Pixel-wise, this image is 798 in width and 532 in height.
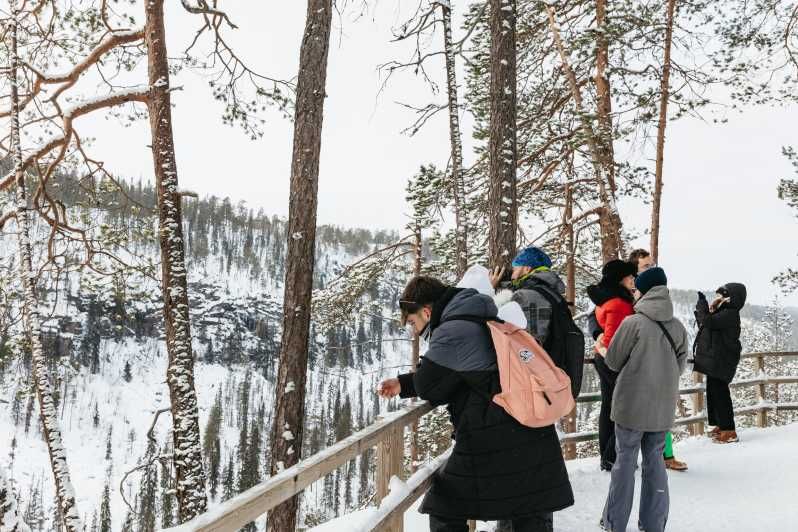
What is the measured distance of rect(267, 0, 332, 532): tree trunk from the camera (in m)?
4.86

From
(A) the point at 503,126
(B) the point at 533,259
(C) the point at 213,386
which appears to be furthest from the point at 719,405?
(C) the point at 213,386

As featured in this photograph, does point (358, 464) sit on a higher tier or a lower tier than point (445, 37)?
lower

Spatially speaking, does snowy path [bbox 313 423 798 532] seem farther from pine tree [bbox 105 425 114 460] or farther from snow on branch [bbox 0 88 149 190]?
pine tree [bbox 105 425 114 460]

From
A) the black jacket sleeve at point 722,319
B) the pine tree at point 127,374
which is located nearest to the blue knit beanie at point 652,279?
the black jacket sleeve at point 722,319

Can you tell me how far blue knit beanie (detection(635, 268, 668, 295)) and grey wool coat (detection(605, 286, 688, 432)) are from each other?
0.07m

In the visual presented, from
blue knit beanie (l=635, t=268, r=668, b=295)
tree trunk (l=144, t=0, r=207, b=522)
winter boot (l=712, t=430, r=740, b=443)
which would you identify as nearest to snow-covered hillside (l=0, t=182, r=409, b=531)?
→ winter boot (l=712, t=430, r=740, b=443)

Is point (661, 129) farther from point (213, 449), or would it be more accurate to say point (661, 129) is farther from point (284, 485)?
point (213, 449)

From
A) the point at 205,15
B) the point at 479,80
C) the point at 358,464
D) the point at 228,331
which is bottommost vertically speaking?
the point at 358,464

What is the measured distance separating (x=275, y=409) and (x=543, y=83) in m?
8.34

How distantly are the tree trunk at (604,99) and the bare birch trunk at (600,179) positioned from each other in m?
0.13

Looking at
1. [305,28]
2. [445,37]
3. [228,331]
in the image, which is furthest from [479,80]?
[228,331]

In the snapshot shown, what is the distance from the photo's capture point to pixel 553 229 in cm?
1130

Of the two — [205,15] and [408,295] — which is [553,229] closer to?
[205,15]

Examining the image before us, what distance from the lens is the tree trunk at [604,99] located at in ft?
29.6
